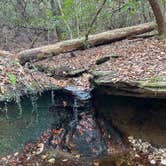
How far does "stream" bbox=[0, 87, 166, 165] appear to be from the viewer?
555cm

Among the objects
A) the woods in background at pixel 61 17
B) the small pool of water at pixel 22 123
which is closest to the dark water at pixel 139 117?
the small pool of water at pixel 22 123

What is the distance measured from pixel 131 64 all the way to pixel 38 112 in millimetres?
2286

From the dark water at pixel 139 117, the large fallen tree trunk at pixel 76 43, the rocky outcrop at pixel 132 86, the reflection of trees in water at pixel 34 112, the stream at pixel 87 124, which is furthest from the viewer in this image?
the large fallen tree trunk at pixel 76 43

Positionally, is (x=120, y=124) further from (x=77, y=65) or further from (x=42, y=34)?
(x=42, y=34)

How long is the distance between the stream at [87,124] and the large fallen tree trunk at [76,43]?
273 centimetres

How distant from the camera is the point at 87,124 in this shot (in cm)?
625

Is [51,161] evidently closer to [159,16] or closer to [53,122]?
[53,122]

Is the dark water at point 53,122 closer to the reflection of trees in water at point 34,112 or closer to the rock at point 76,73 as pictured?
the reflection of trees in water at point 34,112

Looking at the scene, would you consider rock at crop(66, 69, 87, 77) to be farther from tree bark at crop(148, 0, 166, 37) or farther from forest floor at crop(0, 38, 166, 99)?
tree bark at crop(148, 0, 166, 37)

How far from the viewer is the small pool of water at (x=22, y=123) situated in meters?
5.45

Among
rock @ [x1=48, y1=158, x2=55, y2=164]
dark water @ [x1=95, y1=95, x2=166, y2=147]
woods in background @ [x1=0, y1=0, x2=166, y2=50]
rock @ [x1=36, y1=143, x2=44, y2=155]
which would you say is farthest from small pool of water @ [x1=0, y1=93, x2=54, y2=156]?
woods in background @ [x1=0, y1=0, x2=166, y2=50]

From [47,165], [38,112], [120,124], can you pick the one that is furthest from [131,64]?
[47,165]

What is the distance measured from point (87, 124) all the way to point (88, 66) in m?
2.72

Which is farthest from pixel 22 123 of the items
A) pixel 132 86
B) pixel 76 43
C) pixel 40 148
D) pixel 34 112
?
pixel 76 43
